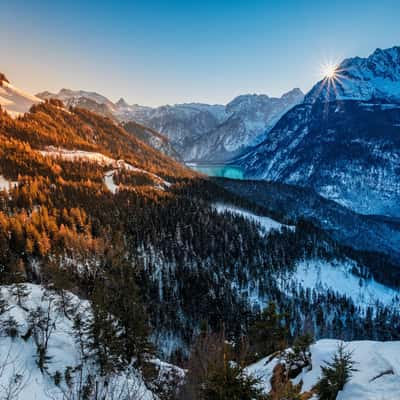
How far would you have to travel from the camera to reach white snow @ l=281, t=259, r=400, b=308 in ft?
404

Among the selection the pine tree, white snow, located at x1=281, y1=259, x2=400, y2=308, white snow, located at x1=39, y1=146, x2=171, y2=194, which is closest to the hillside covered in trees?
white snow, located at x1=281, y1=259, x2=400, y2=308

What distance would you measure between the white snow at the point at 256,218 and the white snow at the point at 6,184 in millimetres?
109704

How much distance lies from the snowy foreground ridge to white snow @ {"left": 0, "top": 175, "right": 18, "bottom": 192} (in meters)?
129

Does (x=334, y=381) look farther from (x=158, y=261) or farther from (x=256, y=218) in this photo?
(x=256, y=218)

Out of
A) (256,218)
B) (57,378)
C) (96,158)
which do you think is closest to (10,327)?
(57,378)

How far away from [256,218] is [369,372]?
155 metres

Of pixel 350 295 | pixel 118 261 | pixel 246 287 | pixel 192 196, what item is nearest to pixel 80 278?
pixel 118 261

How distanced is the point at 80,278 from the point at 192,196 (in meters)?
107

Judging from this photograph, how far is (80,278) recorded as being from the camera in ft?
240

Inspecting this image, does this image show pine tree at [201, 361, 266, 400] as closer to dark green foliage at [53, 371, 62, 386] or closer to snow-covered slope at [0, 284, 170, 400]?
snow-covered slope at [0, 284, 170, 400]

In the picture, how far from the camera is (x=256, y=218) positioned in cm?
17000

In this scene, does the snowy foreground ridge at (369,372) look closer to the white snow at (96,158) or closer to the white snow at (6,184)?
the white snow at (6,184)

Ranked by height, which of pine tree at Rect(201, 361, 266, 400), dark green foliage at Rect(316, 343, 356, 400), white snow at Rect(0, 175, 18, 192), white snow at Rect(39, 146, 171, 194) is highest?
white snow at Rect(39, 146, 171, 194)

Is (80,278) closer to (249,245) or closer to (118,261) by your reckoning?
(118,261)
